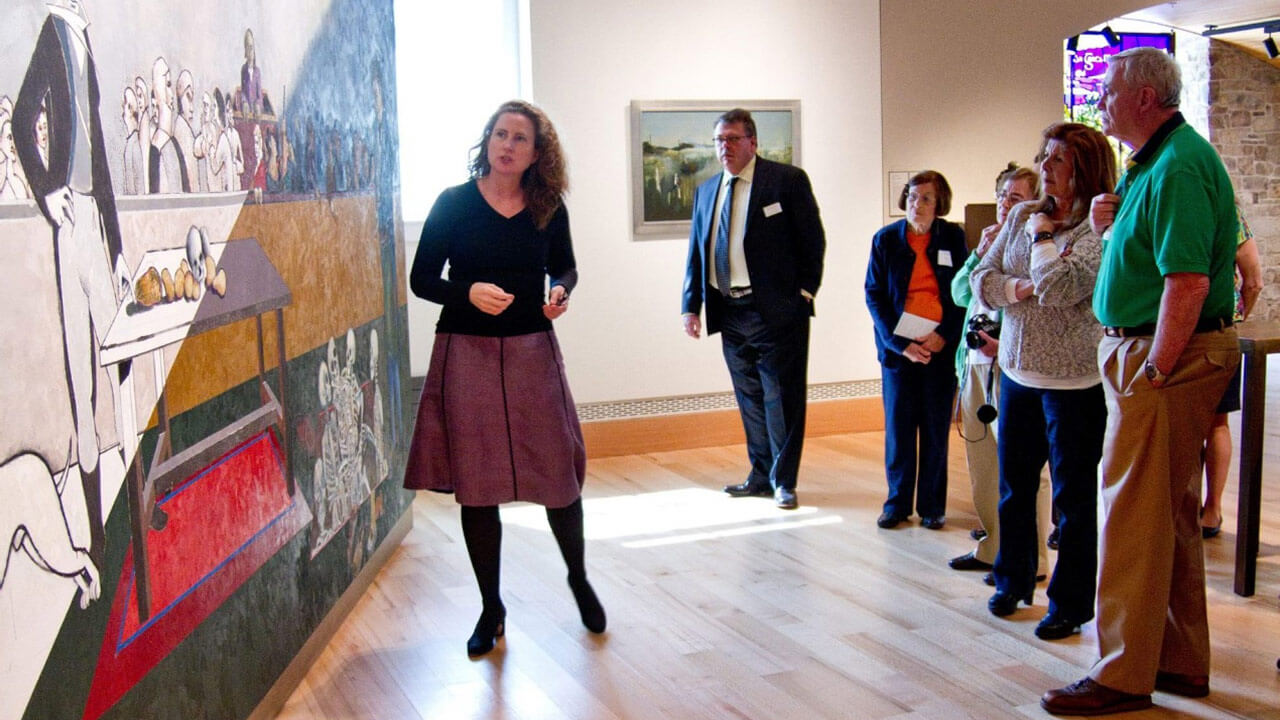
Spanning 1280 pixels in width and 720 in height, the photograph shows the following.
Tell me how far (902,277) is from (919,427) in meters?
0.67

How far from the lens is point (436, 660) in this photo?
382 cm

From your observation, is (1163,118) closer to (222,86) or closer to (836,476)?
(222,86)

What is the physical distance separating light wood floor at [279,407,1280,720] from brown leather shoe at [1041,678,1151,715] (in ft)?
0.17

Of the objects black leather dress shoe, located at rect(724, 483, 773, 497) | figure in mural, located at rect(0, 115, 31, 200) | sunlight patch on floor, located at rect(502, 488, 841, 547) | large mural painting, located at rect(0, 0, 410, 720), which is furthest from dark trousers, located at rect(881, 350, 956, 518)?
figure in mural, located at rect(0, 115, 31, 200)

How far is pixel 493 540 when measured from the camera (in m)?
3.87

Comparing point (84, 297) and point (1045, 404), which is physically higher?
point (84, 297)

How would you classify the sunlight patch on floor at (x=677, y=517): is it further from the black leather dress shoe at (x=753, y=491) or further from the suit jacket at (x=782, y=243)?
the suit jacket at (x=782, y=243)

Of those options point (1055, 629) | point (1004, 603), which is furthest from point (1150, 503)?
point (1004, 603)

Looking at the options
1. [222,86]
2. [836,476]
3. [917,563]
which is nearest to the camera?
[222,86]

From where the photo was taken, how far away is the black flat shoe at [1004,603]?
4070mm

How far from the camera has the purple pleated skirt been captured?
373 cm

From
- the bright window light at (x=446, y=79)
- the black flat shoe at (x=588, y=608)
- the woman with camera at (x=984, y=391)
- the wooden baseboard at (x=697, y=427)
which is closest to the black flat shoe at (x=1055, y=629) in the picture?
the woman with camera at (x=984, y=391)

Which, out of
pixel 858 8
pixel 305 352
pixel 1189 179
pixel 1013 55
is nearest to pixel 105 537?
pixel 305 352

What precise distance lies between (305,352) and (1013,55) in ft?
19.4
